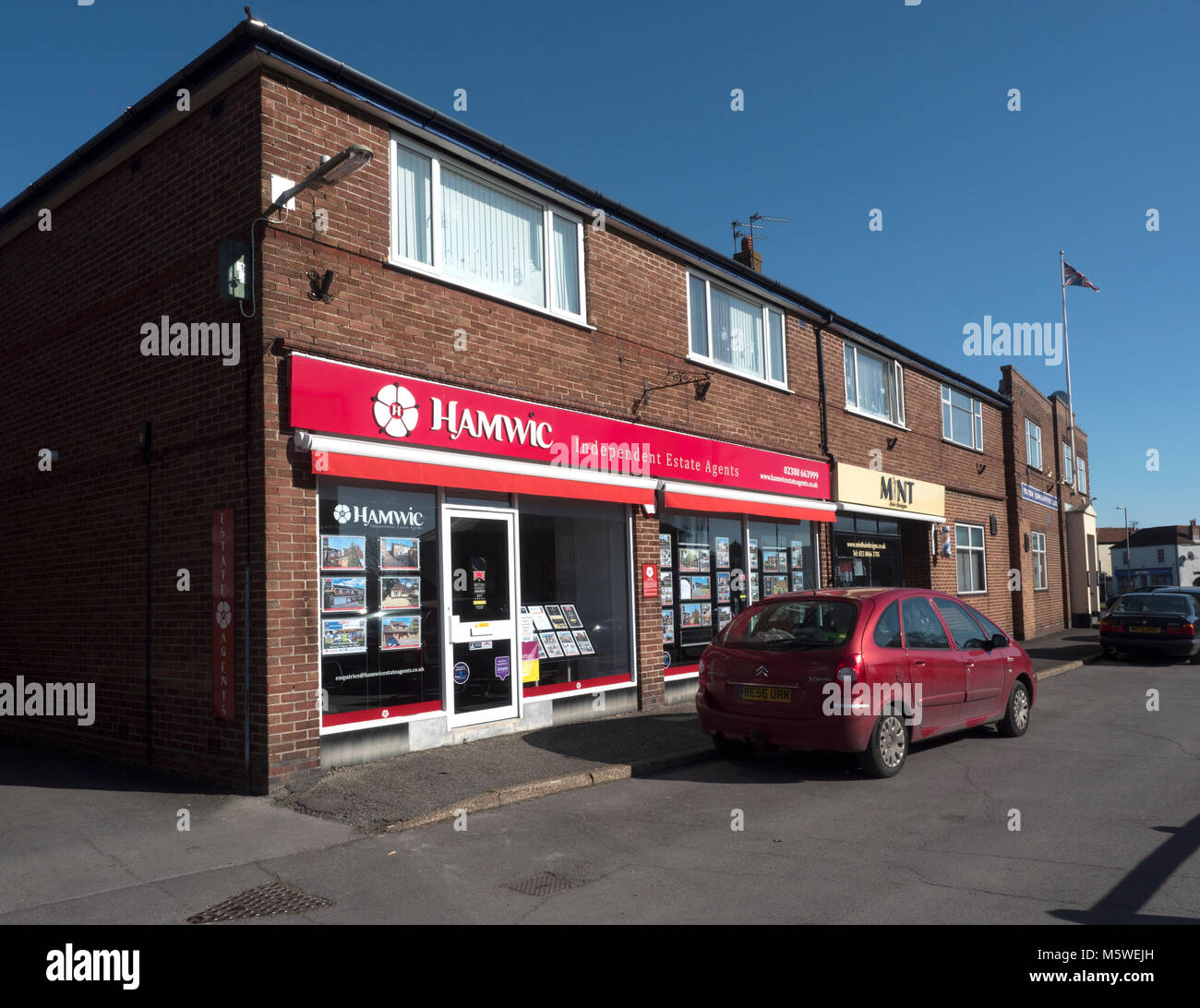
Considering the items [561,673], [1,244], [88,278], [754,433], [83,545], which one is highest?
[1,244]

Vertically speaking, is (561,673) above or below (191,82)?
below

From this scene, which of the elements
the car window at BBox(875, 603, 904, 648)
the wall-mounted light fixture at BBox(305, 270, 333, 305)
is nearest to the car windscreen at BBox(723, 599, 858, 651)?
the car window at BBox(875, 603, 904, 648)

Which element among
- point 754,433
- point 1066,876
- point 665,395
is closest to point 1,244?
point 665,395

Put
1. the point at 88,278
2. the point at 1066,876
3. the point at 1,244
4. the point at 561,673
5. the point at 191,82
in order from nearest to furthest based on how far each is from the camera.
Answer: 1. the point at 1066,876
2. the point at 191,82
3. the point at 88,278
4. the point at 561,673
5. the point at 1,244

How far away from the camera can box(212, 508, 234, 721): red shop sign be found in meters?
7.78

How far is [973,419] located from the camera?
23609mm

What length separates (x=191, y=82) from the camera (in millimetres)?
8516

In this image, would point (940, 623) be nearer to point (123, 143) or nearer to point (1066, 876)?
point (1066, 876)

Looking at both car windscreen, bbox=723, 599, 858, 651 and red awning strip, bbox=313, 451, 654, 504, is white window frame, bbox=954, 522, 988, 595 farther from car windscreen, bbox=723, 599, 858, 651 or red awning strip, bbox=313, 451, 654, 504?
car windscreen, bbox=723, 599, 858, 651

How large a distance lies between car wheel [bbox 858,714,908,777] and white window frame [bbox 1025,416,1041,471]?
2085 centimetres

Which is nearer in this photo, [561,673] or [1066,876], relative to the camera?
[1066,876]

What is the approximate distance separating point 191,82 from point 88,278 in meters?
2.53

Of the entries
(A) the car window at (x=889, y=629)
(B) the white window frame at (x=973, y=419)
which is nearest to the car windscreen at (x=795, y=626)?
(A) the car window at (x=889, y=629)
